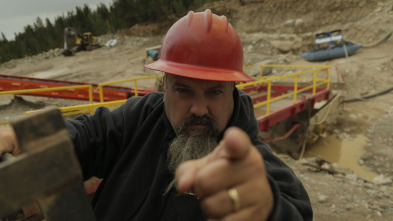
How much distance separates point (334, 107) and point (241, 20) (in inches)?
721

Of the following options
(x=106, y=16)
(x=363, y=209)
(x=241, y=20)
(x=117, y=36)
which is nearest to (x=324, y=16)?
(x=241, y=20)

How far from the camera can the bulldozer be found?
89.3ft

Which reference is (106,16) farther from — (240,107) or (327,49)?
(240,107)

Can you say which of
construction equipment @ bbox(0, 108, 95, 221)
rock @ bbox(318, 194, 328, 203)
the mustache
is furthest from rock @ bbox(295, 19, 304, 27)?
construction equipment @ bbox(0, 108, 95, 221)

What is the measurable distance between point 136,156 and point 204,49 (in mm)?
820

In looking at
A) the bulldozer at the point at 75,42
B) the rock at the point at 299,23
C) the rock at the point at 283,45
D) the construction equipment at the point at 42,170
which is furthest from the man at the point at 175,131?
the bulldozer at the point at 75,42

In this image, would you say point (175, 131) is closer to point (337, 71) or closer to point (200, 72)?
point (200, 72)

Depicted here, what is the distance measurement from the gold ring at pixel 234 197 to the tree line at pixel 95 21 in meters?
32.5

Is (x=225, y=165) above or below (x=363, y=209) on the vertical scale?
above

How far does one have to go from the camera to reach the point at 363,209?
14.0 ft

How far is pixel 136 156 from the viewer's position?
1.78 metres

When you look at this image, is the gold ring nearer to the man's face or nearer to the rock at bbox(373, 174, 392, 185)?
the man's face

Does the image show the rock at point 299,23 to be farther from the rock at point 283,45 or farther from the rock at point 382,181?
the rock at point 382,181

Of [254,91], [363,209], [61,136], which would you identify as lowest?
[363,209]
